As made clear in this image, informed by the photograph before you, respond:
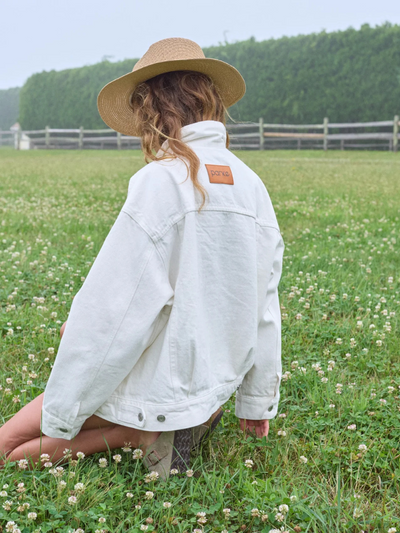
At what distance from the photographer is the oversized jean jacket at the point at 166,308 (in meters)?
2.16

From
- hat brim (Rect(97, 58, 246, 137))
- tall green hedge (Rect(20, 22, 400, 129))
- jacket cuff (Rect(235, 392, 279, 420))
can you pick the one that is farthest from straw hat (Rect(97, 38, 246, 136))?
tall green hedge (Rect(20, 22, 400, 129))

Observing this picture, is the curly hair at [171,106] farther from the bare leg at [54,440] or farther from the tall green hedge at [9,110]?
the tall green hedge at [9,110]

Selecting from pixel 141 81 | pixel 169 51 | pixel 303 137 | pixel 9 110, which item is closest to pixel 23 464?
pixel 141 81

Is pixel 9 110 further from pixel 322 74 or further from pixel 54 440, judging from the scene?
pixel 54 440

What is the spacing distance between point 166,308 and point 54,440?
0.78m

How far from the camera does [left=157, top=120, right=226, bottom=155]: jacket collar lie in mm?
2355

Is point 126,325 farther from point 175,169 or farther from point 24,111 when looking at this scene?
point 24,111

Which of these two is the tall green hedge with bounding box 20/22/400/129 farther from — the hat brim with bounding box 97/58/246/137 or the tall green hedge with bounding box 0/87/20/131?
the tall green hedge with bounding box 0/87/20/131

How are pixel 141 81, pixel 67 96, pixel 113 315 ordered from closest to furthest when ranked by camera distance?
pixel 113 315
pixel 141 81
pixel 67 96

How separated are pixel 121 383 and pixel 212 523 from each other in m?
0.66

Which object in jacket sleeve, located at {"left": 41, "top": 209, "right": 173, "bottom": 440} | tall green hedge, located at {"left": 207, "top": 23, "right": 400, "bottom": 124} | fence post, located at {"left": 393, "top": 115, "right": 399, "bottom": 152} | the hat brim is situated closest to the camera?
jacket sleeve, located at {"left": 41, "top": 209, "right": 173, "bottom": 440}

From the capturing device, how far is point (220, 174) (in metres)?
2.35

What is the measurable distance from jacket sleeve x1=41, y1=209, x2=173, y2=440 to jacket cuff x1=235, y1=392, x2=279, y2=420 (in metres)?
0.76

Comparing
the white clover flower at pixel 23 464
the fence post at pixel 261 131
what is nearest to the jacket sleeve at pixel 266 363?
the white clover flower at pixel 23 464
